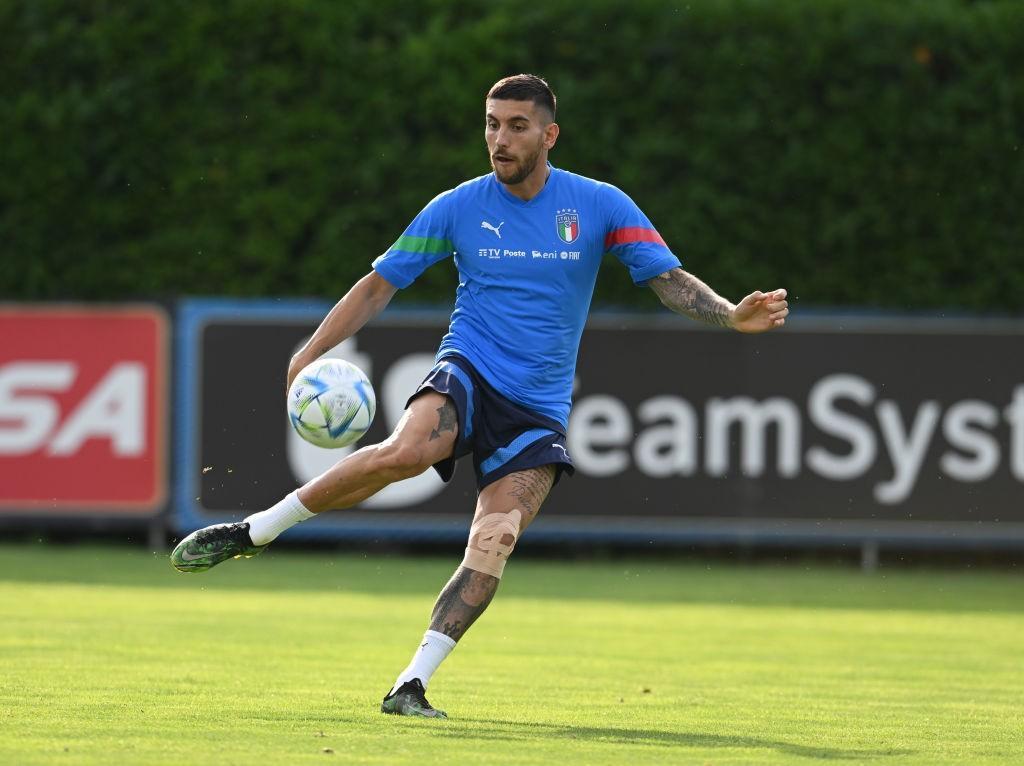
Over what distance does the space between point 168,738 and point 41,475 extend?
977 cm

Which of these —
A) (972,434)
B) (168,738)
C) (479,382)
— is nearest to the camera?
(168,738)

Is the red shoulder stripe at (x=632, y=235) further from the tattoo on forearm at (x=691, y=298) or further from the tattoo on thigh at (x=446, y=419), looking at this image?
the tattoo on thigh at (x=446, y=419)

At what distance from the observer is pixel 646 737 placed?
6.54 m

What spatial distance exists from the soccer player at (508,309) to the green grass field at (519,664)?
0.76 metres

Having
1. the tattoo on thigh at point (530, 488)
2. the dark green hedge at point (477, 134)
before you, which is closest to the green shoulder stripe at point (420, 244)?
the tattoo on thigh at point (530, 488)

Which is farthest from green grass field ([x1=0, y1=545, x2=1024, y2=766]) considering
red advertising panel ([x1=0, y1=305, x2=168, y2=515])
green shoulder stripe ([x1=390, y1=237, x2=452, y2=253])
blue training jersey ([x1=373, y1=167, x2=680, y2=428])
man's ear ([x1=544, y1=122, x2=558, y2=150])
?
man's ear ([x1=544, y1=122, x2=558, y2=150])

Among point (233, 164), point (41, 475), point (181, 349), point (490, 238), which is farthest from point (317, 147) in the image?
point (490, 238)

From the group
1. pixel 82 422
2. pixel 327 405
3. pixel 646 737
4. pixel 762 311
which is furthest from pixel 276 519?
pixel 82 422

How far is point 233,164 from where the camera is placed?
1625cm

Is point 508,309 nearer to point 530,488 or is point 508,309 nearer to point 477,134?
point 530,488

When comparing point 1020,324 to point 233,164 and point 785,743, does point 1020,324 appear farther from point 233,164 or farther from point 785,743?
point 785,743

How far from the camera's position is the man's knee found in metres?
6.87

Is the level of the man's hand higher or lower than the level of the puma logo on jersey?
lower

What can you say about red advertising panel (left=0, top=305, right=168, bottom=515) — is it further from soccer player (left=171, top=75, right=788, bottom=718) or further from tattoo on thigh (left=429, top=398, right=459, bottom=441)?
tattoo on thigh (left=429, top=398, right=459, bottom=441)
